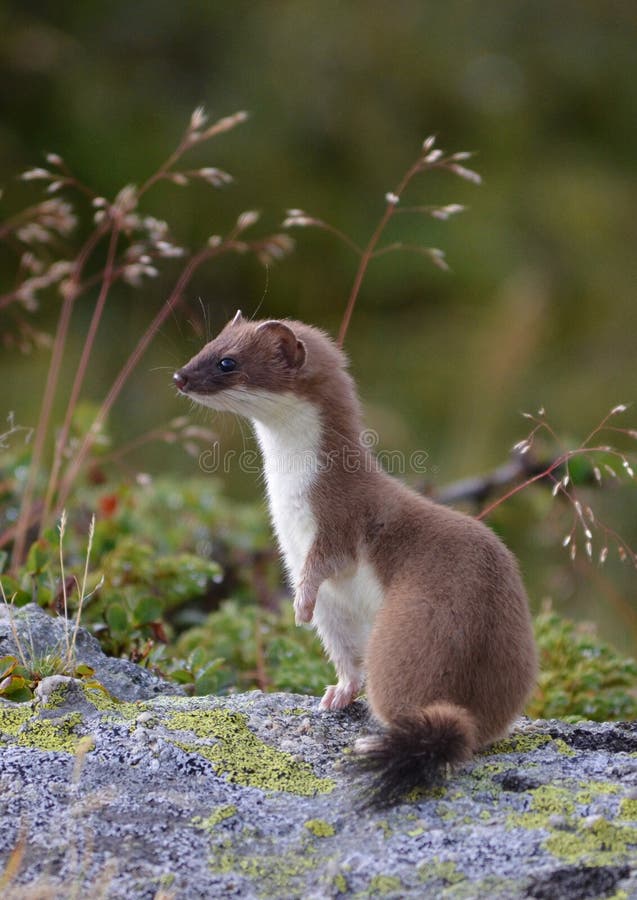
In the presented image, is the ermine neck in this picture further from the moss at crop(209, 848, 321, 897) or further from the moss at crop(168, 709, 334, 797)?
the moss at crop(209, 848, 321, 897)

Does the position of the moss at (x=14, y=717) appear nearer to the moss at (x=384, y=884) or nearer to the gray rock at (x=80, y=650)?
the gray rock at (x=80, y=650)

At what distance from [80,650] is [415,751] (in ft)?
3.82

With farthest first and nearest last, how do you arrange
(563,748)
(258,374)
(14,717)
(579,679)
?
(579,679) < (258,374) < (563,748) < (14,717)

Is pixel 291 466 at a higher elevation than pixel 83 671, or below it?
higher

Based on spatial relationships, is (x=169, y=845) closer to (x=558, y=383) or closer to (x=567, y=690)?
(x=567, y=690)

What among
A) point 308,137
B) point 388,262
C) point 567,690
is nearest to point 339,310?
point 388,262

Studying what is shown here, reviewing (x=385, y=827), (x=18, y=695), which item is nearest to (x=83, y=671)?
(x=18, y=695)

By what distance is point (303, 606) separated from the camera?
10.5 ft

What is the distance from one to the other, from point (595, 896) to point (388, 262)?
7.08 m

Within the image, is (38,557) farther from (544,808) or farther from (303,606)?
(544,808)

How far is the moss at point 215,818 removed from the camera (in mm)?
2396

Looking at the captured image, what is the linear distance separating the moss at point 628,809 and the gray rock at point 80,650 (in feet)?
4.52

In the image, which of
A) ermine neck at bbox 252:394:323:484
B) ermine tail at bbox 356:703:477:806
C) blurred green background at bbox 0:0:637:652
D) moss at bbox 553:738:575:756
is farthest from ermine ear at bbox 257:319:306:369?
blurred green background at bbox 0:0:637:652

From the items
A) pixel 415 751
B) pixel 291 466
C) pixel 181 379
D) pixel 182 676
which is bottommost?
pixel 182 676
